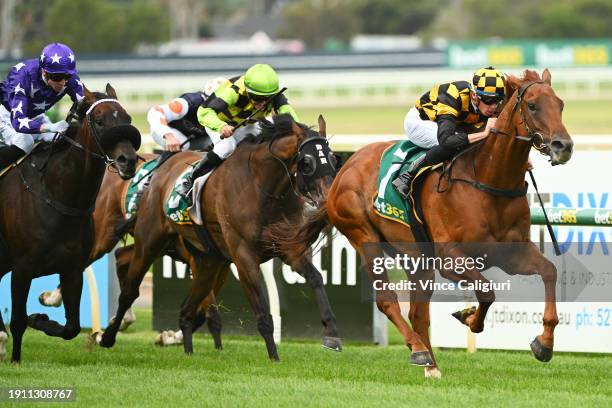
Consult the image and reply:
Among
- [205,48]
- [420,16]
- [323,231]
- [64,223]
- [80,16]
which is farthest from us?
[420,16]

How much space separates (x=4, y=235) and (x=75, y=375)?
129 centimetres

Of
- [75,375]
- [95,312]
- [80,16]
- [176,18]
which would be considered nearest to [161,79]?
[80,16]

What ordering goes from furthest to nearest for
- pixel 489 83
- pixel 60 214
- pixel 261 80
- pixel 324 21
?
pixel 324 21, pixel 261 80, pixel 60 214, pixel 489 83

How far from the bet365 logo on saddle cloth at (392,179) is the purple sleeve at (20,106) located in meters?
2.17

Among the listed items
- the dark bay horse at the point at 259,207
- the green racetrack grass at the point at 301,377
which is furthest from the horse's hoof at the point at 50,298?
the dark bay horse at the point at 259,207

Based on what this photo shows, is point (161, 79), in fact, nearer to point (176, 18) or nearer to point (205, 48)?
point (205, 48)

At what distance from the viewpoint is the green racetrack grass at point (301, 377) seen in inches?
237

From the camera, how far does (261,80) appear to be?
790 centimetres

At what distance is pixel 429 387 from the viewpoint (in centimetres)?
648

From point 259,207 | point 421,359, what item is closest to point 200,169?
point 259,207

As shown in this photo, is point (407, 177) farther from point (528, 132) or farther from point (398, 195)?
point (528, 132)

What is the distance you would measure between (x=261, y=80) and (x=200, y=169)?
0.82 m

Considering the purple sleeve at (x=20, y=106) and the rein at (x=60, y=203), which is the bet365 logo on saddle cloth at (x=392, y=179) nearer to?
the rein at (x=60, y=203)

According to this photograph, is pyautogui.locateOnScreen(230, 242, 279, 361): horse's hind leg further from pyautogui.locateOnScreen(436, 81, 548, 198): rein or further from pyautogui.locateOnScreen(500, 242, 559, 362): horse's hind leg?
pyautogui.locateOnScreen(500, 242, 559, 362): horse's hind leg
